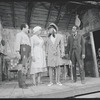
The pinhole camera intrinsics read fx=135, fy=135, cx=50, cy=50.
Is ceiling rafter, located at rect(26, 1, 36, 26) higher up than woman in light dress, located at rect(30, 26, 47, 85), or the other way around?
ceiling rafter, located at rect(26, 1, 36, 26)

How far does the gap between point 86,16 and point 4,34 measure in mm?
5456

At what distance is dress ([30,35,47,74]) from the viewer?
15.0ft

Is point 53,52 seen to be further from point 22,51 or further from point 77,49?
point 22,51

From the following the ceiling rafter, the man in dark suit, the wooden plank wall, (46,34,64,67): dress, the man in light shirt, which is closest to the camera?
the man in light shirt

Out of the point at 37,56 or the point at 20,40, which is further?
the point at 37,56

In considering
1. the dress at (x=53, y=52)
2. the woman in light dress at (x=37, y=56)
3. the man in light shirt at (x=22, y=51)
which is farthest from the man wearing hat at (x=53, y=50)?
the man in light shirt at (x=22, y=51)

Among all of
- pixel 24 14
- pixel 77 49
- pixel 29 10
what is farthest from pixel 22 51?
pixel 24 14

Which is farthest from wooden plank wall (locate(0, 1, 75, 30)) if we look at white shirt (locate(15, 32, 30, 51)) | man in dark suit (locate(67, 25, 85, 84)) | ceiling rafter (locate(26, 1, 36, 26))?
white shirt (locate(15, 32, 30, 51))

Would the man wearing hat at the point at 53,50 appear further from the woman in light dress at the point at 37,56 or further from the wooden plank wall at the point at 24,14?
the wooden plank wall at the point at 24,14

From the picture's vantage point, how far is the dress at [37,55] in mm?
4559

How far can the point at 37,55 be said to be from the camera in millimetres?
4613

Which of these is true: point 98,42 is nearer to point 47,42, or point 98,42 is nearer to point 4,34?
point 47,42

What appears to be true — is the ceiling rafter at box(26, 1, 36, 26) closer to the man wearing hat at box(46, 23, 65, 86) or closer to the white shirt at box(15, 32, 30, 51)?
the man wearing hat at box(46, 23, 65, 86)

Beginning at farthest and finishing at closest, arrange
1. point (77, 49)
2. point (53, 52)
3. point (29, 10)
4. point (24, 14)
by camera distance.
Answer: point (24, 14)
point (29, 10)
point (77, 49)
point (53, 52)
